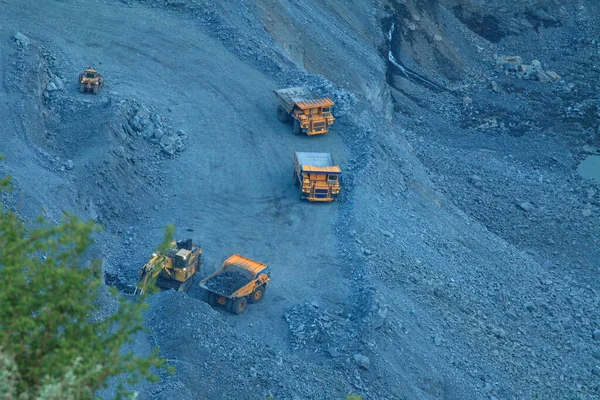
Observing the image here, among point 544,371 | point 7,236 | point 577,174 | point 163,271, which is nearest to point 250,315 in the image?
point 163,271

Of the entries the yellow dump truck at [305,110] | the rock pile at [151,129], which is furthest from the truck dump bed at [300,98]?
the rock pile at [151,129]

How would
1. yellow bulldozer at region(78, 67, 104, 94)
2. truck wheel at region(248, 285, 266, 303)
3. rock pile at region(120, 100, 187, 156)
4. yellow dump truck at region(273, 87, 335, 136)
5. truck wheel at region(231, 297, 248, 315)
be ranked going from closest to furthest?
truck wheel at region(231, 297, 248, 315), truck wheel at region(248, 285, 266, 303), rock pile at region(120, 100, 187, 156), yellow bulldozer at region(78, 67, 104, 94), yellow dump truck at region(273, 87, 335, 136)

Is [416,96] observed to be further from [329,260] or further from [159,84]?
[329,260]

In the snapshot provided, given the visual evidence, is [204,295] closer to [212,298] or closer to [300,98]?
[212,298]

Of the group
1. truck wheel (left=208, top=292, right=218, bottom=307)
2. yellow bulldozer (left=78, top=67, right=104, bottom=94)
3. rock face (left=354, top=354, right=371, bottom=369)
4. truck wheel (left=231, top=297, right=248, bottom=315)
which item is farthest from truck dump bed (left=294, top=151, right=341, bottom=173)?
yellow bulldozer (left=78, top=67, right=104, bottom=94)

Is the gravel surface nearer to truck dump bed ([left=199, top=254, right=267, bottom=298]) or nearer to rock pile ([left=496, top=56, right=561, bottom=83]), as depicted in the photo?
truck dump bed ([left=199, top=254, right=267, bottom=298])

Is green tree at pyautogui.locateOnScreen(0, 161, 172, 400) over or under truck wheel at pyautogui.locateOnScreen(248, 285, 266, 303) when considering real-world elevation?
over
